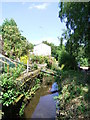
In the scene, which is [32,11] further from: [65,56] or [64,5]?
[65,56]

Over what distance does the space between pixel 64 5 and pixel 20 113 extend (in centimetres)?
778

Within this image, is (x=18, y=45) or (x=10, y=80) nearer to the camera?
(x=10, y=80)

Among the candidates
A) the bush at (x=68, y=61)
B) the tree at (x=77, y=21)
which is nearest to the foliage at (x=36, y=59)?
the bush at (x=68, y=61)

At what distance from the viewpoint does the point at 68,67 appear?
14516mm

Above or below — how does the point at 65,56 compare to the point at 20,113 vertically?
above

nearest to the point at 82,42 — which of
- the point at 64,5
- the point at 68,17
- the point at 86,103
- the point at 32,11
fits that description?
the point at 68,17

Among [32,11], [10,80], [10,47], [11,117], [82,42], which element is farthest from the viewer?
[10,47]

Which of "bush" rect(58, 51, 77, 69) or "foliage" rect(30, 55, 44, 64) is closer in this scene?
"bush" rect(58, 51, 77, 69)

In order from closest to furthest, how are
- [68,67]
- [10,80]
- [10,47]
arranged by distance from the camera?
[10,80]
[68,67]
[10,47]

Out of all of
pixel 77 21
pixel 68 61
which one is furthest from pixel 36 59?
pixel 77 21

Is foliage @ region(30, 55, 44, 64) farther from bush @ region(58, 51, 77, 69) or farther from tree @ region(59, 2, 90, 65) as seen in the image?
tree @ region(59, 2, 90, 65)

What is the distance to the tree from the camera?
25.1 ft

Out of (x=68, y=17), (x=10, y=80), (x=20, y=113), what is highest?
(x=68, y=17)

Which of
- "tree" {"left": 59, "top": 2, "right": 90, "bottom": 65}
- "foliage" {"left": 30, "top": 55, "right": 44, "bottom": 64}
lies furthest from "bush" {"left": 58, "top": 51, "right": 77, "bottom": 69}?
"tree" {"left": 59, "top": 2, "right": 90, "bottom": 65}
